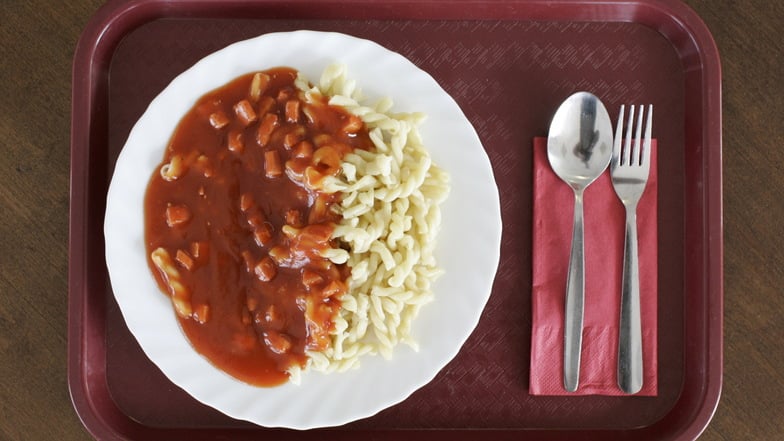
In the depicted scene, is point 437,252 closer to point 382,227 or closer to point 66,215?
point 382,227

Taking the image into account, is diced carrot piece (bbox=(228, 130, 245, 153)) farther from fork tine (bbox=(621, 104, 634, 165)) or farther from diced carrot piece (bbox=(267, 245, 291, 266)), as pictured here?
fork tine (bbox=(621, 104, 634, 165))

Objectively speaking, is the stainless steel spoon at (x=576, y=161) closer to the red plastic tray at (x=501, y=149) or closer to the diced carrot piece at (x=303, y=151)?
the red plastic tray at (x=501, y=149)

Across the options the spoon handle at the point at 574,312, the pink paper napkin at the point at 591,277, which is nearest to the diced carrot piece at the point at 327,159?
the pink paper napkin at the point at 591,277

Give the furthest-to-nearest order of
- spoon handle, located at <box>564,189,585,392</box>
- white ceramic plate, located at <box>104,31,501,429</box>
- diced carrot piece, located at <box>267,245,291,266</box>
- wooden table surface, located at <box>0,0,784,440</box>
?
wooden table surface, located at <box>0,0,784,440</box> < spoon handle, located at <box>564,189,585,392</box> < white ceramic plate, located at <box>104,31,501,429</box> < diced carrot piece, located at <box>267,245,291,266</box>

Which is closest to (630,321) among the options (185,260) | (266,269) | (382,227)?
(382,227)

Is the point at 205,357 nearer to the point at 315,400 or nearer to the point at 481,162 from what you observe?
the point at 315,400

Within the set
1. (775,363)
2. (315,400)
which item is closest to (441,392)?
(315,400)

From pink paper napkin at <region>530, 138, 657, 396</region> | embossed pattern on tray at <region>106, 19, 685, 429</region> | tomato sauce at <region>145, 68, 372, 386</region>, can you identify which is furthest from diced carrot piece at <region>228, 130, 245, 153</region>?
pink paper napkin at <region>530, 138, 657, 396</region>
